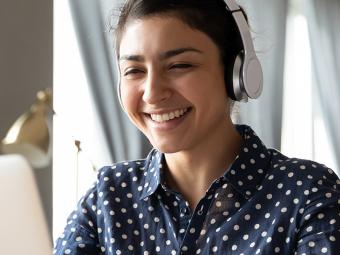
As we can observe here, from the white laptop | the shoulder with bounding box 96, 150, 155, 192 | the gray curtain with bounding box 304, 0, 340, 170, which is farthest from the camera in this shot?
the gray curtain with bounding box 304, 0, 340, 170

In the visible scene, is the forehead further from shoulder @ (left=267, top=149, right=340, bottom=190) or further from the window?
the window

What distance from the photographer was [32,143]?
1.06 metres

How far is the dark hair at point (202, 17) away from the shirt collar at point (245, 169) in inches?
6.2

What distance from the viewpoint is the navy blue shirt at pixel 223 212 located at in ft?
4.21

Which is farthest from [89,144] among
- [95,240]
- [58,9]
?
[95,240]

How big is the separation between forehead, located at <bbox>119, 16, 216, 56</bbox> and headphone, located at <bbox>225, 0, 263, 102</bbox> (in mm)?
67

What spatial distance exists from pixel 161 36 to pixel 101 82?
139cm

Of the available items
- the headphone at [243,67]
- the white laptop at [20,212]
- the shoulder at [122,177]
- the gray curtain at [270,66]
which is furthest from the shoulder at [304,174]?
the gray curtain at [270,66]

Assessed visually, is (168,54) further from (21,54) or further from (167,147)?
(21,54)

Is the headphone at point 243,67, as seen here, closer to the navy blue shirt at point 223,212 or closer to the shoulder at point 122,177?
the navy blue shirt at point 223,212

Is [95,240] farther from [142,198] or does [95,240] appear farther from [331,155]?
[331,155]

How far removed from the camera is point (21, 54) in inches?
61.9

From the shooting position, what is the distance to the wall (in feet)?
5.12

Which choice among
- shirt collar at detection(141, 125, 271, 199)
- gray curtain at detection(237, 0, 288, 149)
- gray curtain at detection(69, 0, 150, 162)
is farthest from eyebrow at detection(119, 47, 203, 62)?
gray curtain at detection(237, 0, 288, 149)
